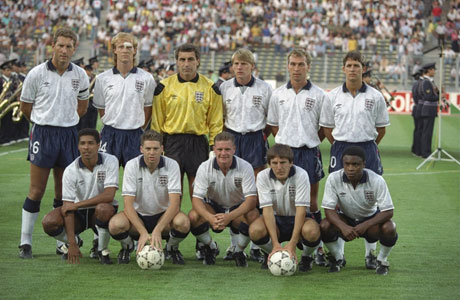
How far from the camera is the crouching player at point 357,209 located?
305 inches

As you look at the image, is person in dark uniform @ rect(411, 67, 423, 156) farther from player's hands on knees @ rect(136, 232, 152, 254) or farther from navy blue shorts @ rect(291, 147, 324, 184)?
player's hands on knees @ rect(136, 232, 152, 254)

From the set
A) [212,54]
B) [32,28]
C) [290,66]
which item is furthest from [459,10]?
[290,66]

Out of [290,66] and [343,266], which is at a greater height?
[290,66]

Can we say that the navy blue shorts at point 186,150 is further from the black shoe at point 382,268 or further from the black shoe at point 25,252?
the black shoe at point 382,268

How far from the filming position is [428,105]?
19.0m

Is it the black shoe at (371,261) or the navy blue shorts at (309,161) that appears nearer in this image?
the black shoe at (371,261)

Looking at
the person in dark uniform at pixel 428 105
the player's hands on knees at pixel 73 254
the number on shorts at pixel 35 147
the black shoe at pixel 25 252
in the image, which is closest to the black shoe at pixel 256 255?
the player's hands on knees at pixel 73 254

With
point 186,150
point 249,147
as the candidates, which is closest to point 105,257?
point 186,150

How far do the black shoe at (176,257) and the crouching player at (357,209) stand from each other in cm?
136

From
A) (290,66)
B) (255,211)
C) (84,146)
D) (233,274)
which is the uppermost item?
(290,66)

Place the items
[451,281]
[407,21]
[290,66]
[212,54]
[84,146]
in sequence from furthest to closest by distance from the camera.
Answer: [407,21] < [212,54] < [290,66] < [84,146] < [451,281]

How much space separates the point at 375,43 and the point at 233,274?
30.8 m

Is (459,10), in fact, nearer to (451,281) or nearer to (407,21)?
(407,21)

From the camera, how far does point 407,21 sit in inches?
1531
